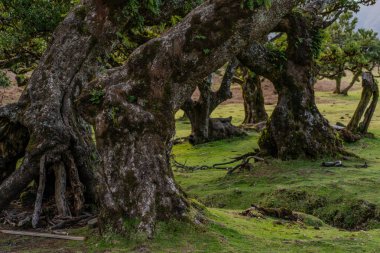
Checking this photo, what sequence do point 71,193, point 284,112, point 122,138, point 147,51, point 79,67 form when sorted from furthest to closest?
point 284,112 → point 79,67 → point 71,193 → point 147,51 → point 122,138

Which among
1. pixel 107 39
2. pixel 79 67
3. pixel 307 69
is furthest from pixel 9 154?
pixel 307 69

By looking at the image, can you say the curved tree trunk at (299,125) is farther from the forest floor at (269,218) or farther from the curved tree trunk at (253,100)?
the curved tree trunk at (253,100)

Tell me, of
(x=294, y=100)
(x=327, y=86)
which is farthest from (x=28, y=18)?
(x=327, y=86)

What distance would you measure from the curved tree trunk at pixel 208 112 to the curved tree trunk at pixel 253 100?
187 inches

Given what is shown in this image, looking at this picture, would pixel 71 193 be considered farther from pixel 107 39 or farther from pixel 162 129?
pixel 107 39

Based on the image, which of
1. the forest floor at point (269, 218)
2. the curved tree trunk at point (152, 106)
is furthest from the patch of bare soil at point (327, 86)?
the curved tree trunk at point (152, 106)

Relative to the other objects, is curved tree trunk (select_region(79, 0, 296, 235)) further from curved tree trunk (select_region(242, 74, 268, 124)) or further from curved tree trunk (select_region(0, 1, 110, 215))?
curved tree trunk (select_region(242, 74, 268, 124))

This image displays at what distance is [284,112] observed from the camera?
693 inches

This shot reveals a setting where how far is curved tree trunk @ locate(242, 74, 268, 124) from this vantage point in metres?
32.1

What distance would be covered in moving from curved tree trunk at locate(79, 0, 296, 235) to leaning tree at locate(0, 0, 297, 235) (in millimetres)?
17

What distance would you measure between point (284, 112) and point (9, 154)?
963 cm

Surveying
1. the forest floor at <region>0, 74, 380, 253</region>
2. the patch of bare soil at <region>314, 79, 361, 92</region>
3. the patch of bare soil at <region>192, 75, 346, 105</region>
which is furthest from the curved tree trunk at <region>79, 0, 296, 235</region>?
the patch of bare soil at <region>314, 79, 361, 92</region>

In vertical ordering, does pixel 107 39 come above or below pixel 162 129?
above

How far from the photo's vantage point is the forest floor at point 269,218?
8266mm
